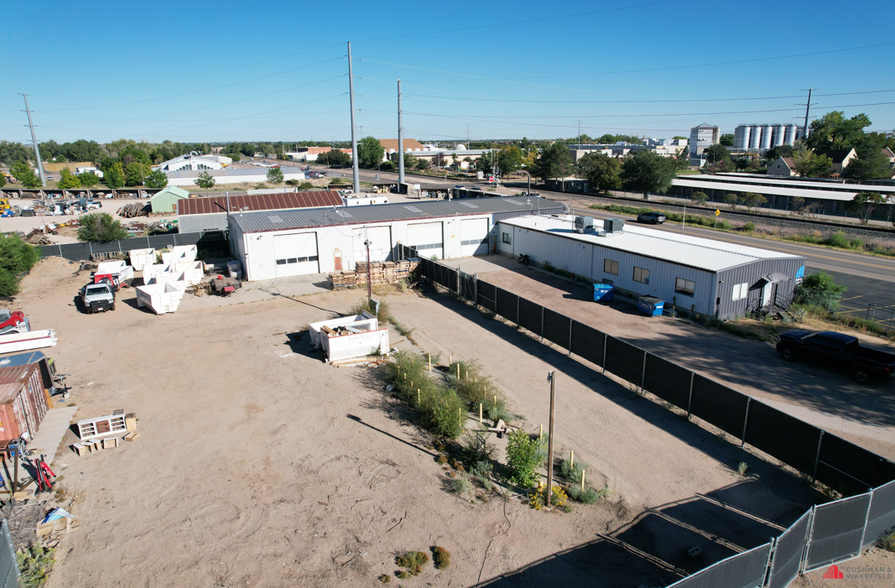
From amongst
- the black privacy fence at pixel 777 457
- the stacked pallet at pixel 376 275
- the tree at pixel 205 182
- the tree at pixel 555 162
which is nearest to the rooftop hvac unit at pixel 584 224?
the stacked pallet at pixel 376 275

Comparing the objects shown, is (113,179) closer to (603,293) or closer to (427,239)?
(427,239)

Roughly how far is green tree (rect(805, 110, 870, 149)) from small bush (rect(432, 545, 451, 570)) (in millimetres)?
144811

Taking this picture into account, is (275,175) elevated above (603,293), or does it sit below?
above

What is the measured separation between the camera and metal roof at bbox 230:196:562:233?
3402 cm

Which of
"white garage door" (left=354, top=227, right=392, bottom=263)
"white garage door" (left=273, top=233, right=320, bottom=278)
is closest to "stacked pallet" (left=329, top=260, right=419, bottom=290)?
"white garage door" (left=273, top=233, right=320, bottom=278)

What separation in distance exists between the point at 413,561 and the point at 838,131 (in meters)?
155

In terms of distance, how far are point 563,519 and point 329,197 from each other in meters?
43.9

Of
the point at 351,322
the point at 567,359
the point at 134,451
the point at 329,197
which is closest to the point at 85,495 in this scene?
the point at 134,451

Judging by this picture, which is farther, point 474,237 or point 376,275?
point 474,237

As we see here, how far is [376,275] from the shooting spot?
3200 centimetres

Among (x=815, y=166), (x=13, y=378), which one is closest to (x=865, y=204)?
(x=815, y=166)

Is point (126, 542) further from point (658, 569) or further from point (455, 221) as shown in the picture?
point (455, 221)

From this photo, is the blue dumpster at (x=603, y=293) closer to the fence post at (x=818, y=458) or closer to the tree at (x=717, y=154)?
the fence post at (x=818, y=458)

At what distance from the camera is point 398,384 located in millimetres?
18094
